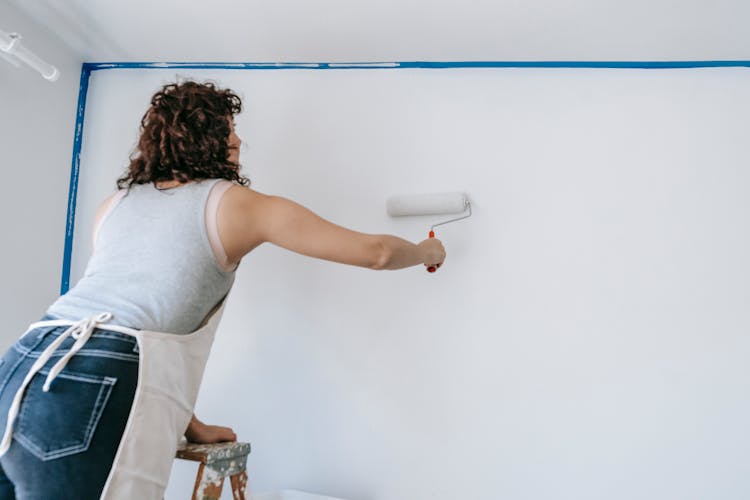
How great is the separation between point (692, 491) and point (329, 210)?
1255 mm

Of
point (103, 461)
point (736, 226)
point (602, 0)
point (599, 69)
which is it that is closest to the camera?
point (103, 461)

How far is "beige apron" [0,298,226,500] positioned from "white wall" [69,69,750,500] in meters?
0.66

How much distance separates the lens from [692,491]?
1.62 m

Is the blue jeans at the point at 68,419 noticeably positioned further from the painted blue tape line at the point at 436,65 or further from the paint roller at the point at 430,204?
the painted blue tape line at the point at 436,65

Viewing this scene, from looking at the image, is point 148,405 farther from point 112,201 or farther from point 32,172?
point 32,172

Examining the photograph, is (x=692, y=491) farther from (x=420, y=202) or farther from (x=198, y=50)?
(x=198, y=50)

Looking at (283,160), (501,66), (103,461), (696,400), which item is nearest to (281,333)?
(283,160)

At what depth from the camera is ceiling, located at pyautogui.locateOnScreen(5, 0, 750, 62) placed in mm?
1631

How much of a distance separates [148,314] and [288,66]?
1.09m

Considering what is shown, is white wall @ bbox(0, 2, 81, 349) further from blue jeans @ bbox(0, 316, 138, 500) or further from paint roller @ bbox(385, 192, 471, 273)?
paint roller @ bbox(385, 192, 471, 273)

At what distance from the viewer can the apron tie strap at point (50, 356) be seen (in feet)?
3.14

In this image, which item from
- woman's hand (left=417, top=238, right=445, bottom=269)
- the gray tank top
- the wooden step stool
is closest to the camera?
the gray tank top

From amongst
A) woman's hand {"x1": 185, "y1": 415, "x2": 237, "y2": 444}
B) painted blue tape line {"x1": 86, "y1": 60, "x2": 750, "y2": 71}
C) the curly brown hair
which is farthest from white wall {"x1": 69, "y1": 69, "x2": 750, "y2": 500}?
the curly brown hair

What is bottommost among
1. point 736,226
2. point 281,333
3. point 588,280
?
point 281,333
